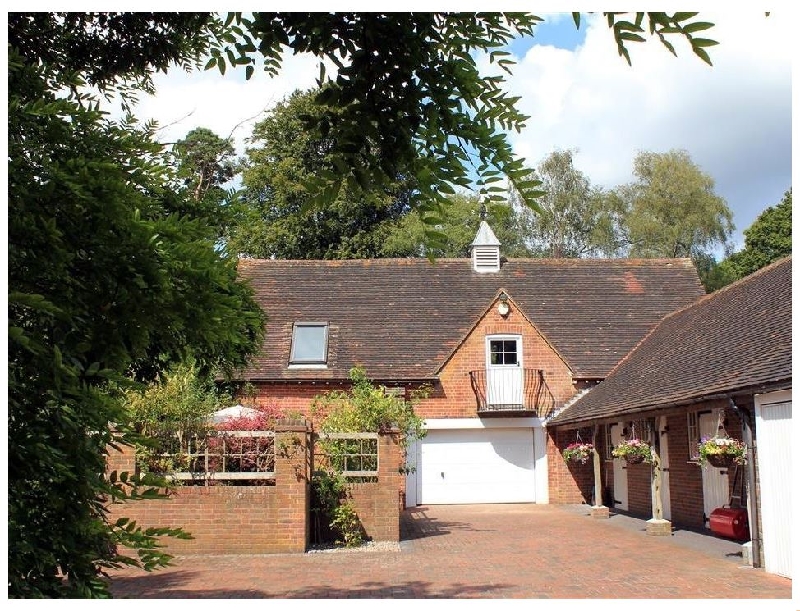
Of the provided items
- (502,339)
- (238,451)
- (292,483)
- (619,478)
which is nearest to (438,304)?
(502,339)

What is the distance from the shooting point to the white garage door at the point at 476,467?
2312 cm

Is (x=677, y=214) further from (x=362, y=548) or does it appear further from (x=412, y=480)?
(x=362, y=548)

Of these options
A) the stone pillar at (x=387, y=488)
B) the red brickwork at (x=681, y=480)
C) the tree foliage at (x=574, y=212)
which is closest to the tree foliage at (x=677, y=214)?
the tree foliage at (x=574, y=212)

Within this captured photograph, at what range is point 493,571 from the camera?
11477 millimetres

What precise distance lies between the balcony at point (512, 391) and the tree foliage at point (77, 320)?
2109cm

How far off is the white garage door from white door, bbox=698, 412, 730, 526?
7392mm

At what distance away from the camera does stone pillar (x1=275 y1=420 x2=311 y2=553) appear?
13.6m

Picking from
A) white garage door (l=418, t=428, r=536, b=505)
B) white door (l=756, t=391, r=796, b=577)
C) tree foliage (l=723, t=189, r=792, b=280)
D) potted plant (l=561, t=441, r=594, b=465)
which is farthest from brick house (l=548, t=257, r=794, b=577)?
tree foliage (l=723, t=189, r=792, b=280)

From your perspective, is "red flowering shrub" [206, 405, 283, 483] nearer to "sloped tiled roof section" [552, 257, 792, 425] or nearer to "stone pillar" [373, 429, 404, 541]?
"stone pillar" [373, 429, 404, 541]

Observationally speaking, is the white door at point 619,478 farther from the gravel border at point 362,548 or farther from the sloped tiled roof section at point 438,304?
the gravel border at point 362,548

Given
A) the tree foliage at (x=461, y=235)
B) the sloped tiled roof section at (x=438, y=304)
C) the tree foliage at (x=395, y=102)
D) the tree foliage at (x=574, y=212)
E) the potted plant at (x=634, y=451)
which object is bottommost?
the potted plant at (x=634, y=451)

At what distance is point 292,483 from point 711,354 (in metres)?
7.85

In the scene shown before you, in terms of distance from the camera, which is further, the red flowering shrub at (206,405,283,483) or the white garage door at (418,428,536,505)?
the white garage door at (418,428,536,505)

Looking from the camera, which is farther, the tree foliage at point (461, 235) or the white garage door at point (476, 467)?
the tree foliage at point (461, 235)
